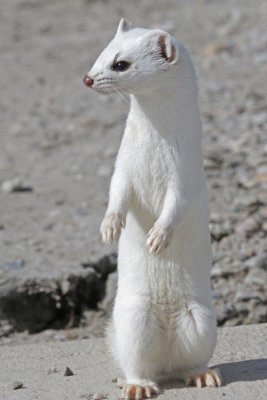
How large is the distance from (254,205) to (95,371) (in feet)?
7.57

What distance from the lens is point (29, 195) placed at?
615cm

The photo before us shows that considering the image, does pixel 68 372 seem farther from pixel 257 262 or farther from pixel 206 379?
pixel 257 262

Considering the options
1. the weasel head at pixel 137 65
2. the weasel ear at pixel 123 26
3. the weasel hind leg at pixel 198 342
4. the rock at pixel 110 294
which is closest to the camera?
the weasel head at pixel 137 65

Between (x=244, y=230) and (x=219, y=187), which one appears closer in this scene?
(x=244, y=230)

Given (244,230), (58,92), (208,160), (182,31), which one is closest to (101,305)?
(244,230)

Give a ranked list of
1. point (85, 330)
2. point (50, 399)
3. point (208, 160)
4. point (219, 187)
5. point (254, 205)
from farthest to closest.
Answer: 1. point (208, 160)
2. point (219, 187)
3. point (254, 205)
4. point (85, 330)
5. point (50, 399)

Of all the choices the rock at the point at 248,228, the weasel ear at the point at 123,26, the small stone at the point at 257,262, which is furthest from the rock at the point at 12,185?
the weasel ear at the point at 123,26

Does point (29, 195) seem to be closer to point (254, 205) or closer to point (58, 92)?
point (254, 205)

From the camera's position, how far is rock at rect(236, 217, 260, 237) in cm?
513

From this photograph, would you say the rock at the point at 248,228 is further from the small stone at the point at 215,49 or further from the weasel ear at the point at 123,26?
the small stone at the point at 215,49

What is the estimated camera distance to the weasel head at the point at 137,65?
311 centimetres

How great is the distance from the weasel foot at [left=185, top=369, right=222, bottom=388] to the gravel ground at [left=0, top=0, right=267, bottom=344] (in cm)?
128

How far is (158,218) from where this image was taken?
3260mm

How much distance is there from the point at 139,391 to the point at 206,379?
294 millimetres
